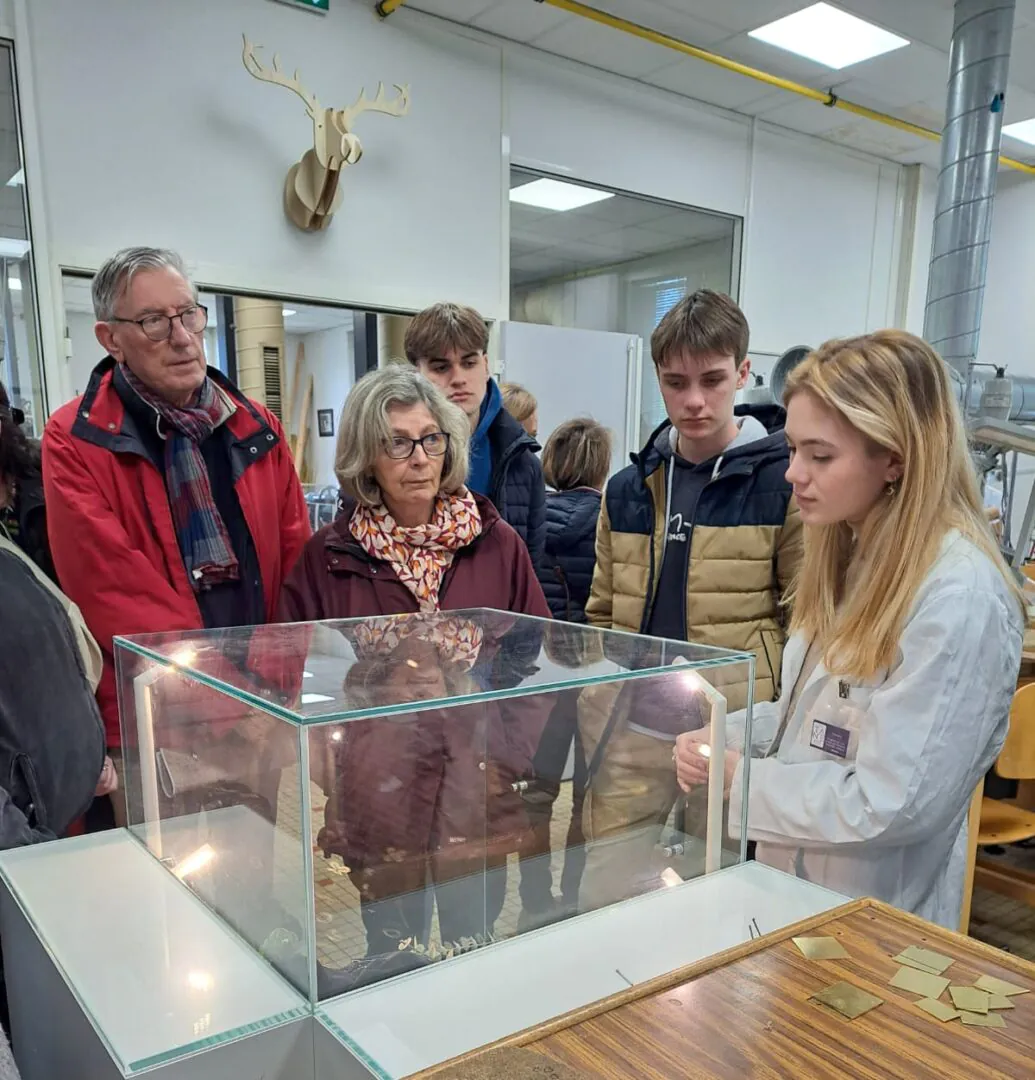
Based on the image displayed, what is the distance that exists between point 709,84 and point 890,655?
417 centimetres

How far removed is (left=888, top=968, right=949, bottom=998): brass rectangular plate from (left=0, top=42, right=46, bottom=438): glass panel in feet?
9.59

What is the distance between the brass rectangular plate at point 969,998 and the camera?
23.4 inches

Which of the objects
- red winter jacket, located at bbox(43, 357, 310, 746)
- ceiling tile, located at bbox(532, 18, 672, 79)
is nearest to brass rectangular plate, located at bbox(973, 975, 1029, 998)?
red winter jacket, located at bbox(43, 357, 310, 746)

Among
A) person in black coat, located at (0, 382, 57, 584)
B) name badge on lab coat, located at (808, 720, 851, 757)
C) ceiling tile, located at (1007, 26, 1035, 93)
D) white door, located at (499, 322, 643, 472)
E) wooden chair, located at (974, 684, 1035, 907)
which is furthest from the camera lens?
white door, located at (499, 322, 643, 472)

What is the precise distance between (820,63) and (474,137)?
1.74m

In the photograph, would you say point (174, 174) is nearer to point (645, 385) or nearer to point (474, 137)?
point (474, 137)

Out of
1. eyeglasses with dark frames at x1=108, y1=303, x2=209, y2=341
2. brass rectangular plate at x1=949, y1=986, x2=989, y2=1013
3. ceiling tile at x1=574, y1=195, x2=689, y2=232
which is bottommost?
brass rectangular plate at x1=949, y1=986, x2=989, y2=1013

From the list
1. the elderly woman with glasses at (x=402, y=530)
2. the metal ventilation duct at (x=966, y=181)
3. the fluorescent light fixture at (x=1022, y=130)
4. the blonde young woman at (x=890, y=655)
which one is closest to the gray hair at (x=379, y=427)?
the elderly woman with glasses at (x=402, y=530)

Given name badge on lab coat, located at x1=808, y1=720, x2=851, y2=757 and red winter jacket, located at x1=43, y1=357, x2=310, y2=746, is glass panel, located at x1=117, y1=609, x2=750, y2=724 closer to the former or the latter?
name badge on lab coat, located at x1=808, y1=720, x2=851, y2=757

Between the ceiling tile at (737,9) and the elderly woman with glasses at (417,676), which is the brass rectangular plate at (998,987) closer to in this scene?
the elderly woman with glasses at (417,676)

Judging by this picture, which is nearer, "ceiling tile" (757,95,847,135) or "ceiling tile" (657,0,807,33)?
"ceiling tile" (657,0,807,33)

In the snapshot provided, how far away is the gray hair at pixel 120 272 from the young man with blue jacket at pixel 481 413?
1.65 feet

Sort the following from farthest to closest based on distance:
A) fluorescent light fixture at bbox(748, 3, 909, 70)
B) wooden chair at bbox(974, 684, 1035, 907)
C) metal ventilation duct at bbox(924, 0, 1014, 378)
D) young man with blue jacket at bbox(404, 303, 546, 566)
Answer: fluorescent light fixture at bbox(748, 3, 909, 70), metal ventilation duct at bbox(924, 0, 1014, 378), wooden chair at bbox(974, 684, 1035, 907), young man with blue jacket at bbox(404, 303, 546, 566)

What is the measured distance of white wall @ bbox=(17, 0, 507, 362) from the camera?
2902 millimetres
